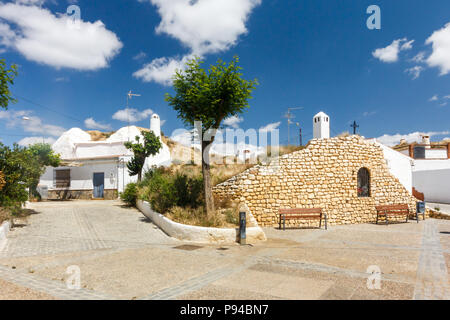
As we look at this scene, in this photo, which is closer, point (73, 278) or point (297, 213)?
point (73, 278)

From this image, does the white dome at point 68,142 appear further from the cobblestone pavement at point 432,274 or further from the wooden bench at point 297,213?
the cobblestone pavement at point 432,274

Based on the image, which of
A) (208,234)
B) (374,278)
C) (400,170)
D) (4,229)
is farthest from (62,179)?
(400,170)

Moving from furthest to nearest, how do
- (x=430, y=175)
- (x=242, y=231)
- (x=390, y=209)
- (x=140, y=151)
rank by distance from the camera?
(x=430, y=175) < (x=140, y=151) < (x=390, y=209) < (x=242, y=231)

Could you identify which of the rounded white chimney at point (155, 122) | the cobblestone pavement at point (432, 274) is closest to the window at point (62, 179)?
the rounded white chimney at point (155, 122)

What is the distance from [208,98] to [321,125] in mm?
7897

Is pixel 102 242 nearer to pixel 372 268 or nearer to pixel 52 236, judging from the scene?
pixel 52 236

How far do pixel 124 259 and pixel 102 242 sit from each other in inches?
91.7

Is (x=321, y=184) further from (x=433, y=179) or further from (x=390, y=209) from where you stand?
(x=433, y=179)

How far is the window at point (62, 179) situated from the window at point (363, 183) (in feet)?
71.9

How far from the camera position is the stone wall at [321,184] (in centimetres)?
1198

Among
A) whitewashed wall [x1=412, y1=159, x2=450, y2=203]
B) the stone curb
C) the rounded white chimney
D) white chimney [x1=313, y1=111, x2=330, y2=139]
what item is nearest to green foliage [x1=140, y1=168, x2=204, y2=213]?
the stone curb

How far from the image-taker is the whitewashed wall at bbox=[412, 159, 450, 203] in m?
25.3

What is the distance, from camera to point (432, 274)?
562cm
